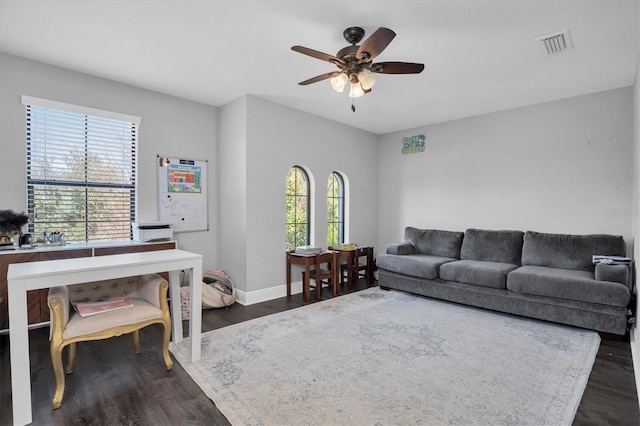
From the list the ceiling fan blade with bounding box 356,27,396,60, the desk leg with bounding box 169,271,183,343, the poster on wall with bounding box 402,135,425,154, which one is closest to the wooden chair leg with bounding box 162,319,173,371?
the desk leg with bounding box 169,271,183,343

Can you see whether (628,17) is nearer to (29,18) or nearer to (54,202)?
(29,18)

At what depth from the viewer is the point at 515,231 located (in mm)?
4324

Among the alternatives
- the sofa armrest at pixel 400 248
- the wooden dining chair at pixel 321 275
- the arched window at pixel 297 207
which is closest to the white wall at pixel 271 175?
the arched window at pixel 297 207

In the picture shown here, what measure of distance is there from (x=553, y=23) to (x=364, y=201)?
12.3 ft

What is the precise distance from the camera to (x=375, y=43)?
2.18 meters

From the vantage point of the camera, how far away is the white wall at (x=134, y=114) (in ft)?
9.98

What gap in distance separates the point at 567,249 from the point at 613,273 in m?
0.77

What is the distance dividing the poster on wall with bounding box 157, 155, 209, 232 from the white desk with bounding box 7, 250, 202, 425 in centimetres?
150

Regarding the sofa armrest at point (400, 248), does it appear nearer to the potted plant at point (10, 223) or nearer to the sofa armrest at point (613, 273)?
the sofa armrest at point (613, 273)

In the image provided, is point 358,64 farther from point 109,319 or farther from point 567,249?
point 567,249

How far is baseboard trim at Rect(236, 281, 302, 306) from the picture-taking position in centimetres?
405

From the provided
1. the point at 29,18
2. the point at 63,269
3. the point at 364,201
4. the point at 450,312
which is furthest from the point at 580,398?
the point at 29,18

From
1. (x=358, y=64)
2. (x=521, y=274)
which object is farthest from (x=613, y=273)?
(x=358, y=64)

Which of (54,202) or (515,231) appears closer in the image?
(54,202)
